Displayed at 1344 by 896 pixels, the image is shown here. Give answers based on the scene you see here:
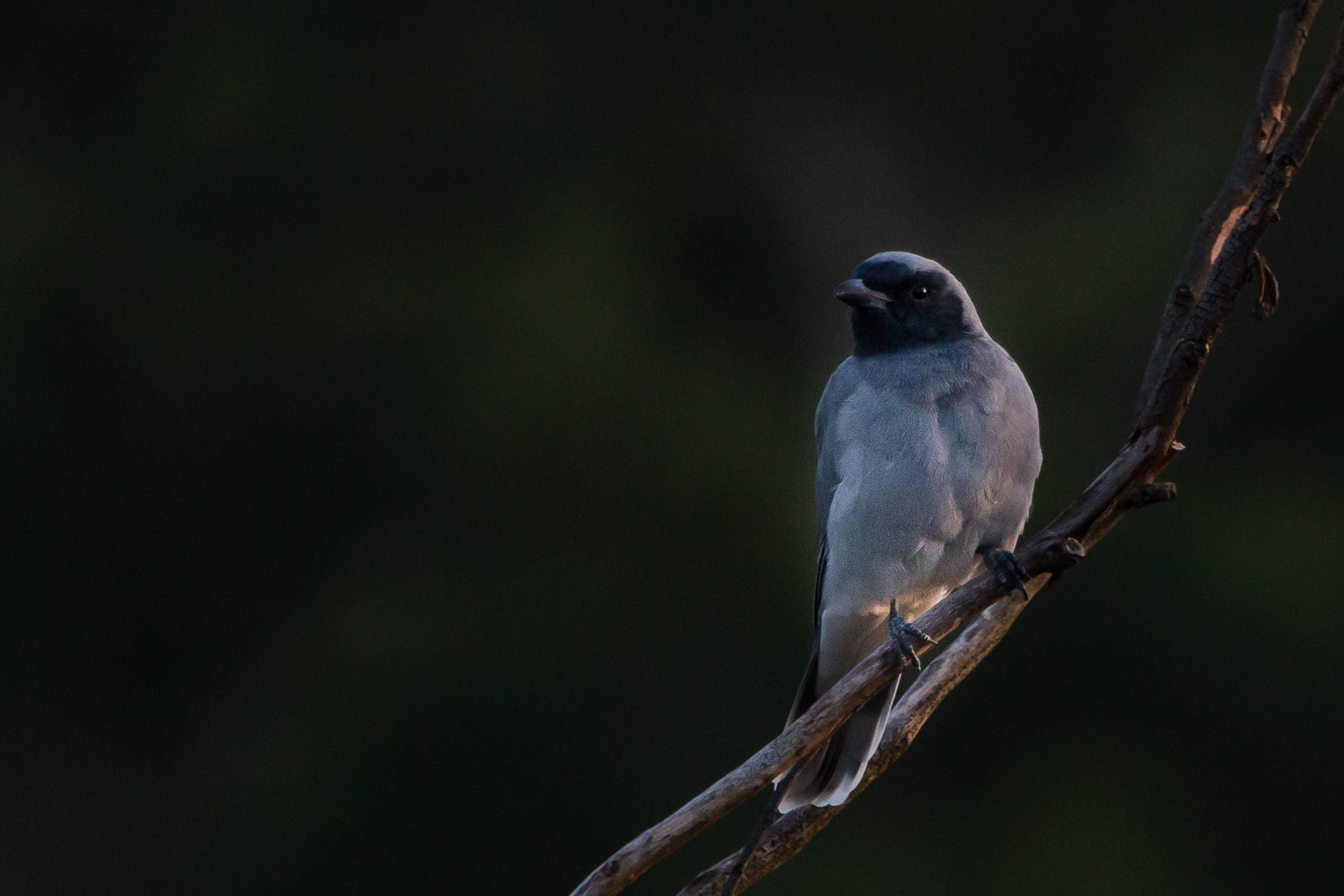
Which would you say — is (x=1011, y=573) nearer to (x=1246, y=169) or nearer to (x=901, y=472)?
(x=1246, y=169)

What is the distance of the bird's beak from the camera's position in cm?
256

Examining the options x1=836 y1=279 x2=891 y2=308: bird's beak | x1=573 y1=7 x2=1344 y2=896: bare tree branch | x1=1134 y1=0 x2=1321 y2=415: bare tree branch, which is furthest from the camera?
x1=836 y1=279 x2=891 y2=308: bird's beak

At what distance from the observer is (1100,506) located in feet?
5.29

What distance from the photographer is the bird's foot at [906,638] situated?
5.47 feet

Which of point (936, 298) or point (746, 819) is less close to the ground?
point (936, 298)

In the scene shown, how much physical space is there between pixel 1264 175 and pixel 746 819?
15.6ft

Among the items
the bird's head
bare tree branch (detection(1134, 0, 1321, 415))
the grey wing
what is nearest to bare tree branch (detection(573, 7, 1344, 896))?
bare tree branch (detection(1134, 0, 1321, 415))

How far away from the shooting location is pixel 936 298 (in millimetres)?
2641

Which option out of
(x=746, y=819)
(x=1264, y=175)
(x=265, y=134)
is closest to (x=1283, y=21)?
(x=1264, y=175)

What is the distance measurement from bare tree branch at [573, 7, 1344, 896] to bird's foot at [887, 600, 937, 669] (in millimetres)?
24

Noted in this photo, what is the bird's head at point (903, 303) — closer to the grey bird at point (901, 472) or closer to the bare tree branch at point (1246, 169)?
the grey bird at point (901, 472)

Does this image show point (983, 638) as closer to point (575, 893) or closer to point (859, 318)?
point (575, 893)

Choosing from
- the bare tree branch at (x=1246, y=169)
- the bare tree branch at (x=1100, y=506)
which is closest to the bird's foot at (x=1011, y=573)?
the bare tree branch at (x=1100, y=506)

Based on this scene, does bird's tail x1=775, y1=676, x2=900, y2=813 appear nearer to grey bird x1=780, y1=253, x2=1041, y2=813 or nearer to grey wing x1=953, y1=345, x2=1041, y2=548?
grey bird x1=780, y1=253, x2=1041, y2=813
